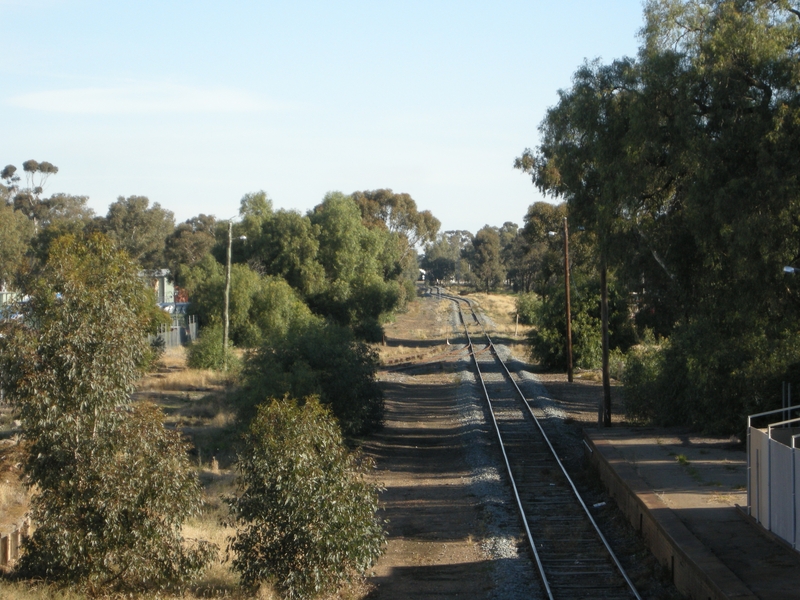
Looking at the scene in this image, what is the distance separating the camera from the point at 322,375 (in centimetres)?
2472

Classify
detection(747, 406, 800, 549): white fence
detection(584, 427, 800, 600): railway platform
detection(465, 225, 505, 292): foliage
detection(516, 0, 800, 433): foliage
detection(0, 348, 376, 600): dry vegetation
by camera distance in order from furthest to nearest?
1. detection(465, 225, 505, 292): foliage
2. detection(516, 0, 800, 433): foliage
3. detection(0, 348, 376, 600): dry vegetation
4. detection(747, 406, 800, 549): white fence
5. detection(584, 427, 800, 600): railway platform

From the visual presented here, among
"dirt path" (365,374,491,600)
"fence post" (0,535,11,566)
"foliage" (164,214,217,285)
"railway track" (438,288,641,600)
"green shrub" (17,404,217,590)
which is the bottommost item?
"dirt path" (365,374,491,600)

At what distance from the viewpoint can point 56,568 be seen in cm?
1038

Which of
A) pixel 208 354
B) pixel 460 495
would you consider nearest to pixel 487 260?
pixel 208 354

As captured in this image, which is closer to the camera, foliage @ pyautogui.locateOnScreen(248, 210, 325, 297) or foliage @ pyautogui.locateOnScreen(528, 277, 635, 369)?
foliage @ pyautogui.locateOnScreen(528, 277, 635, 369)

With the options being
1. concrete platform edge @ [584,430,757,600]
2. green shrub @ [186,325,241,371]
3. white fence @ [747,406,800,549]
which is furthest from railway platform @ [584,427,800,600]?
green shrub @ [186,325,241,371]

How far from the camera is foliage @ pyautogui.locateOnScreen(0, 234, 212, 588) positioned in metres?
10.0

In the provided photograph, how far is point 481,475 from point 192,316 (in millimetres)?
36989

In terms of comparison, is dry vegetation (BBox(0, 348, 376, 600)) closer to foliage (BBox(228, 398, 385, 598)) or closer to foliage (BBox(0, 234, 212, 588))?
foliage (BBox(228, 398, 385, 598))

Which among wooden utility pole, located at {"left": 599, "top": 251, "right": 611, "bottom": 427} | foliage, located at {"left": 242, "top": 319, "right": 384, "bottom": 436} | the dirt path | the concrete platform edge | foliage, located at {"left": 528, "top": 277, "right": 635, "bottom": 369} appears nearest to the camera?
the concrete platform edge

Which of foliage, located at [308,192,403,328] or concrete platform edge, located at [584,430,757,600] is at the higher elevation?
foliage, located at [308,192,403,328]

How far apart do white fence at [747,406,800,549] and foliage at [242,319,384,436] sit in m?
12.8

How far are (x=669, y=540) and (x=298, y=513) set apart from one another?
5.34m

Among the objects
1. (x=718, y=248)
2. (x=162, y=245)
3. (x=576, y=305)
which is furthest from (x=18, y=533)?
(x=162, y=245)
